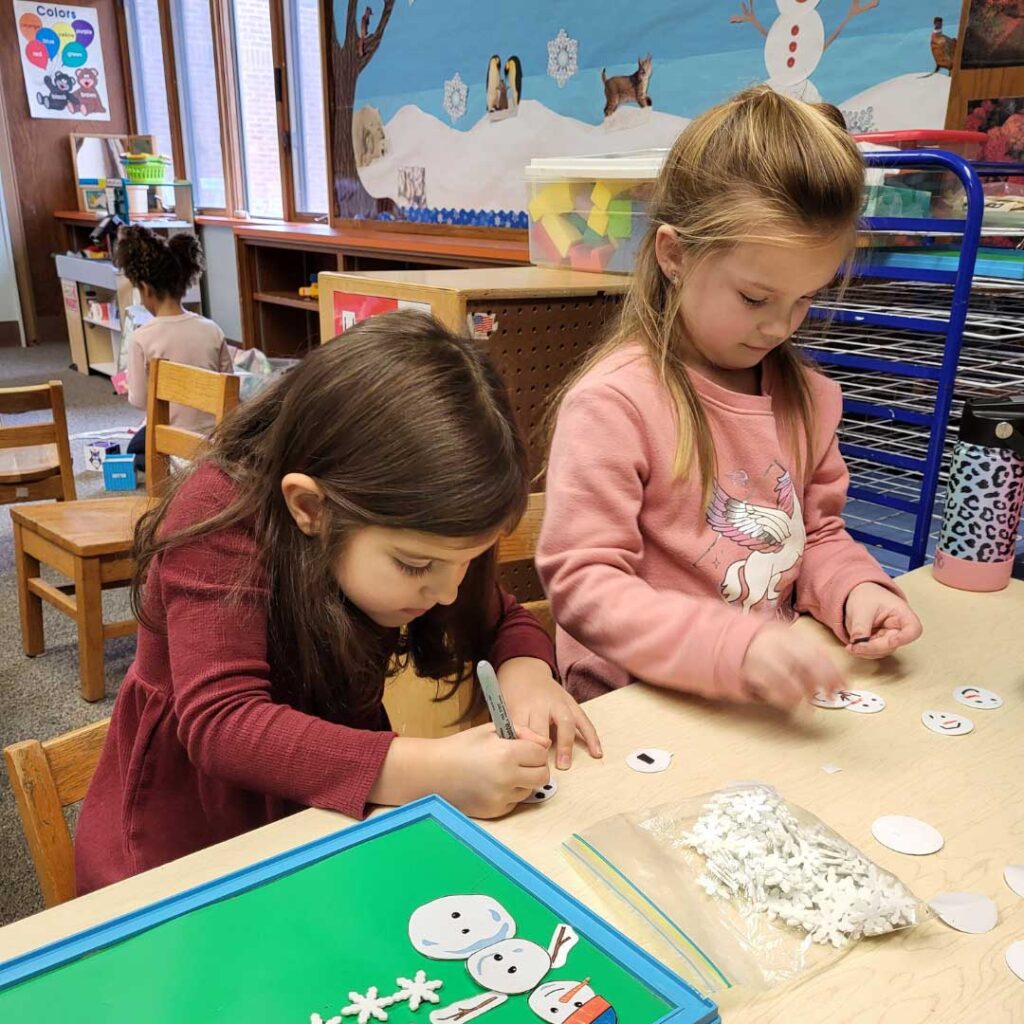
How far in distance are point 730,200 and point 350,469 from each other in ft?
1.53

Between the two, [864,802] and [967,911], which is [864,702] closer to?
[864,802]

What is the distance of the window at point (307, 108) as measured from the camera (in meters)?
4.05

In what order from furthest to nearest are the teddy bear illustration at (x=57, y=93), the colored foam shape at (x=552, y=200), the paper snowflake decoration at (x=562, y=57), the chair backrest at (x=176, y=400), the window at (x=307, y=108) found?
the teddy bear illustration at (x=57, y=93) < the window at (x=307, y=108) < the paper snowflake decoration at (x=562, y=57) < the chair backrest at (x=176, y=400) < the colored foam shape at (x=552, y=200)

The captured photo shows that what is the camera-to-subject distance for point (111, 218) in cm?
484

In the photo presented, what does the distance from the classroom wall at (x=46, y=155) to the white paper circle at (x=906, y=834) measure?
6559 millimetres

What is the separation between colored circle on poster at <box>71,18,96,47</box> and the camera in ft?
18.8

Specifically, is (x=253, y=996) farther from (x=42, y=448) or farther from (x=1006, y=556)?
(x=42, y=448)

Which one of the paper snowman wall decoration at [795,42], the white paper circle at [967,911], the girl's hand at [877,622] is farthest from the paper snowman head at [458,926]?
the paper snowman wall decoration at [795,42]

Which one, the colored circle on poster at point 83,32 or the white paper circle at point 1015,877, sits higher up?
the colored circle on poster at point 83,32

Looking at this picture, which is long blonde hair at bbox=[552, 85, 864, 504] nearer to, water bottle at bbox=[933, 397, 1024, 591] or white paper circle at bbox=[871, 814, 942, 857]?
water bottle at bbox=[933, 397, 1024, 591]

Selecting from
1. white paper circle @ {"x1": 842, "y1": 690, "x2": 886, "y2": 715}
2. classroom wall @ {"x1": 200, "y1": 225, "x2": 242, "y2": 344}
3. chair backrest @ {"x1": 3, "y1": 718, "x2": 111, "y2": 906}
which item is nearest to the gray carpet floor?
chair backrest @ {"x1": 3, "y1": 718, "x2": 111, "y2": 906}

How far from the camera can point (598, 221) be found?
5.16 feet

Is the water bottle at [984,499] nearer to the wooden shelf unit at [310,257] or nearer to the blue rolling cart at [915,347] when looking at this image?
the blue rolling cart at [915,347]

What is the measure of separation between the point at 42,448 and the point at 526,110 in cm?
184
